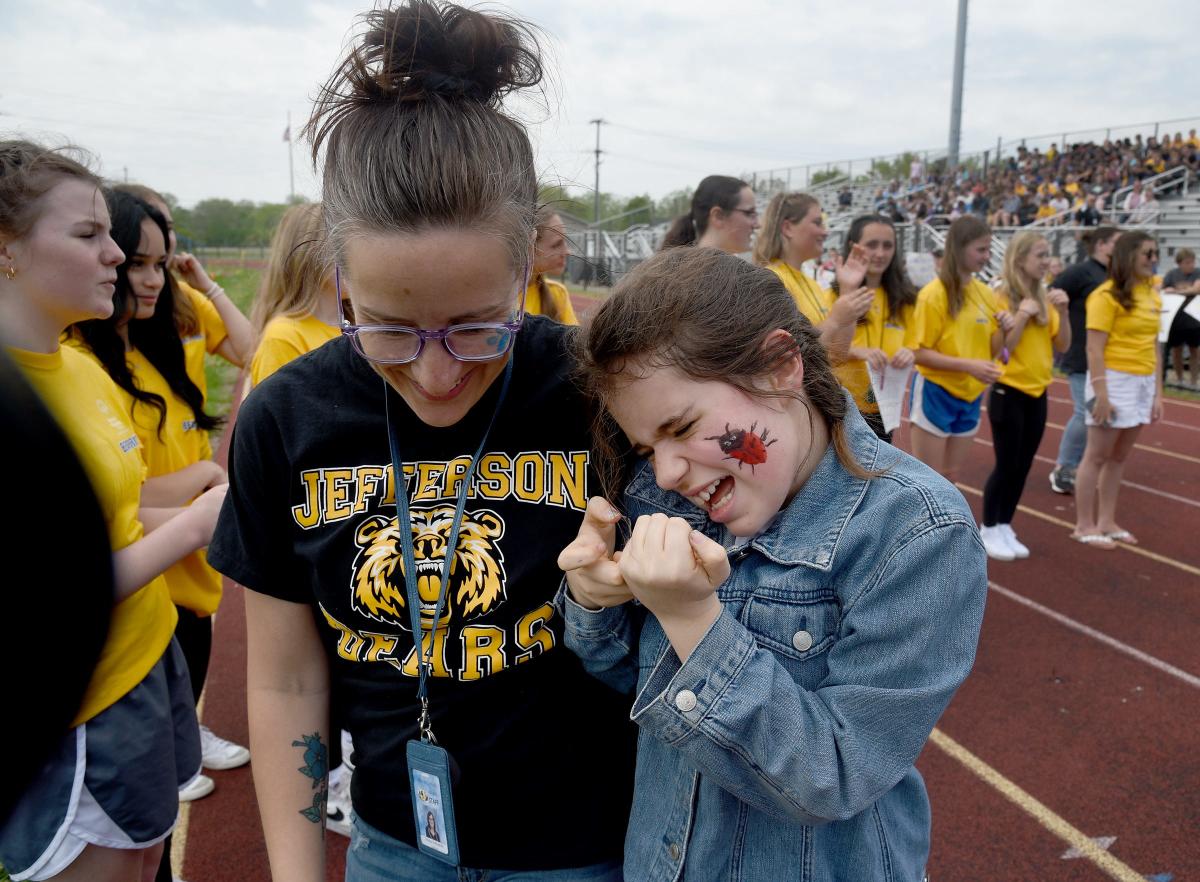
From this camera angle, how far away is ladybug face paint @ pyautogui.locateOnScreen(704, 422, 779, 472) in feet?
4.53

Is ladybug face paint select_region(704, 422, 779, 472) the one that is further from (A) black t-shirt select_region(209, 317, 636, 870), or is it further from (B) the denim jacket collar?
(A) black t-shirt select_region(209, 317, 636, 870)

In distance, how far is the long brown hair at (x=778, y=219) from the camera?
5016mm

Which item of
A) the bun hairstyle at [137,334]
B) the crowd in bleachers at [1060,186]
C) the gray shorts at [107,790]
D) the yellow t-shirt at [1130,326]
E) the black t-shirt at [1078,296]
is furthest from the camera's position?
the crowd in bleachers at [1060,186]

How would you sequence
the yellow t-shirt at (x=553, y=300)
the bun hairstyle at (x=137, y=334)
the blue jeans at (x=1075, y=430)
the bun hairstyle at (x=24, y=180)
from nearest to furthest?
1. the bun hairstyle at (x=24, y=180)
2. the bun hairstyle at (x=137, y=334)
3. the yellow t-shirt at (x=553, y=300)
4. the blue jeans at (x=1075, y=430)

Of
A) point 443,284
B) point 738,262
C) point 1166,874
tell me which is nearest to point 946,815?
point 1166,874

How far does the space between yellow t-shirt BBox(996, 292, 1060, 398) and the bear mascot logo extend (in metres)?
5.36

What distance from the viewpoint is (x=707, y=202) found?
511cm

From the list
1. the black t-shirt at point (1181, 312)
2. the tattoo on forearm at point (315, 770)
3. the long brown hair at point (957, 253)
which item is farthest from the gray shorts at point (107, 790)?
the black t-shirt at point (1181, 312)

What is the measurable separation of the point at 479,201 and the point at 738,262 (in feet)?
1.47

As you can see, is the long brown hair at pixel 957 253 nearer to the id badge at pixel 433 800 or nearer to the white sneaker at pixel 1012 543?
the white sneaker at pixel 1012 543

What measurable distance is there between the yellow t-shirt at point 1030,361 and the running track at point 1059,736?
1.24 metres

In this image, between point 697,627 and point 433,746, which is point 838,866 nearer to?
point 697,627

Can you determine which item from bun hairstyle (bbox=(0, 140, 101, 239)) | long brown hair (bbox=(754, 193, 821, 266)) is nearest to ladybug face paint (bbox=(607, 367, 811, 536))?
A: bun hairstyle (bbox=(0, 140, 101, 239))

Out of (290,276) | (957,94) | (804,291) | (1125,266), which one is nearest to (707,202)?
(804,291)
